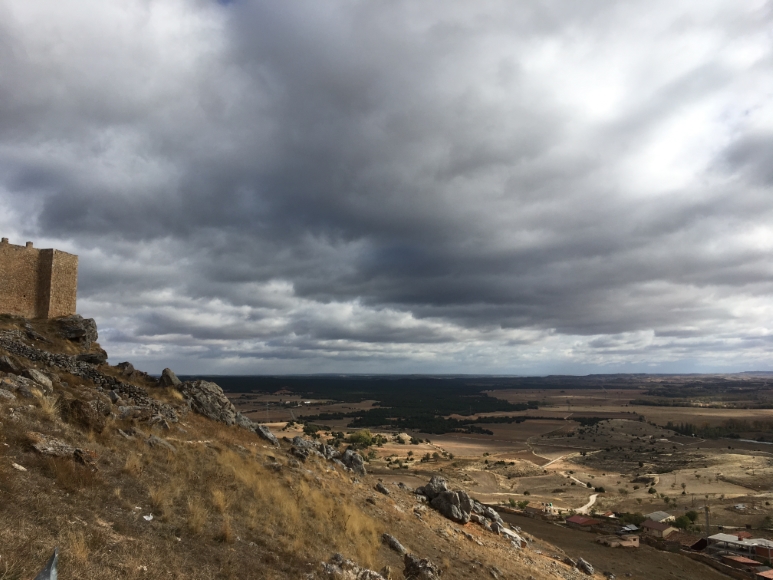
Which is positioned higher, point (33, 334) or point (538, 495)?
point (33, 334)

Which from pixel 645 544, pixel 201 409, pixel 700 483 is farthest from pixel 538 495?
pixel 201 409

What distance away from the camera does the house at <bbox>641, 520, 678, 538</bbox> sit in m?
42.0

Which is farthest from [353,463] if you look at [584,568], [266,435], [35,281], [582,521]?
[582,521]

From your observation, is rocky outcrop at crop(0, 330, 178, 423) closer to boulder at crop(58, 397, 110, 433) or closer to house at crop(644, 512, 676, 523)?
boulder at crop(58, 397, 110, 433)

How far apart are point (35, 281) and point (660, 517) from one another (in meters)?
57.3

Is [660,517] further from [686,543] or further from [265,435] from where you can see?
[265,435]

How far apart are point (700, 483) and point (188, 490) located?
78302 mm

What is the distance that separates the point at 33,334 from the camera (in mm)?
21484

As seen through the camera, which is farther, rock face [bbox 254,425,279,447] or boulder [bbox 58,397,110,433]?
rock face [bbox 254,425,279,447]

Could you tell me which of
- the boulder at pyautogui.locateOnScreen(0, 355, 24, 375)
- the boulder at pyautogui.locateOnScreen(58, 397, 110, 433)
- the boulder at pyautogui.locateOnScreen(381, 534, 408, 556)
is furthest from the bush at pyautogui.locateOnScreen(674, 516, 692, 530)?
the boulder at pyautogui.locateOnScreen(0, 355, 24, 375)

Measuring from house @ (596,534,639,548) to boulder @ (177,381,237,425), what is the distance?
101 feet

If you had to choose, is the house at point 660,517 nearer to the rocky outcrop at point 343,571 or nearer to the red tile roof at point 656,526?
the red tile roof at point 656,526

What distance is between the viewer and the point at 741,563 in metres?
34.7

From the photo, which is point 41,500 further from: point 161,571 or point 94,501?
point 161,571
